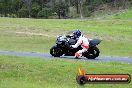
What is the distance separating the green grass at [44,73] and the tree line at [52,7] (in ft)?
214

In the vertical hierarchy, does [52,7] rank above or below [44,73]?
below

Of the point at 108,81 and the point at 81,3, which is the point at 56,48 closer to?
the point at 108,81

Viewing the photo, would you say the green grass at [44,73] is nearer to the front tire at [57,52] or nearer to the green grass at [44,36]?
the front tire at [57,52]

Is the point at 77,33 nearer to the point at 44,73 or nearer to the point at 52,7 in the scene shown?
the point at 44,73

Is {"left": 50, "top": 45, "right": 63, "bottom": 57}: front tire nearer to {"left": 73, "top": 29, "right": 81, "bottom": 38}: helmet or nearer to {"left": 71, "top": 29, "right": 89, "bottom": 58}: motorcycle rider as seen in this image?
{"left": 71, "top": 29, "right": 89, "bottom": 58}: motorcycle rider

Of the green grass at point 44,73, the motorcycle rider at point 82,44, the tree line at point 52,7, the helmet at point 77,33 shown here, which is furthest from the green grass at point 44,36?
the tree line at point 52,7

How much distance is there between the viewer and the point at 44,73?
1689 centimetres

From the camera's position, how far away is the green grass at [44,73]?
15.0m

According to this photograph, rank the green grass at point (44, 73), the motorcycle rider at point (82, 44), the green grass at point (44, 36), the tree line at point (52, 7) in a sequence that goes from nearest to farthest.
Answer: the green grass at point (44, 73), the motorcycle rider at point (82, 44), the green grass at point (44, 36), the tree line at point (52, 7)

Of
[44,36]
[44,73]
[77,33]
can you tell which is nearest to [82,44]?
[77,33]

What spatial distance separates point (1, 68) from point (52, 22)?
36.6m

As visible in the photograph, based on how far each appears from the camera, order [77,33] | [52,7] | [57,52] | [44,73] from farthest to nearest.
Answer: [52,7] < [57,52] < [77,33] < [44,73]

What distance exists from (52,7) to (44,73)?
229ft

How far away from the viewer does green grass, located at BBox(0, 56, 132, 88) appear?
14984 millimetres
